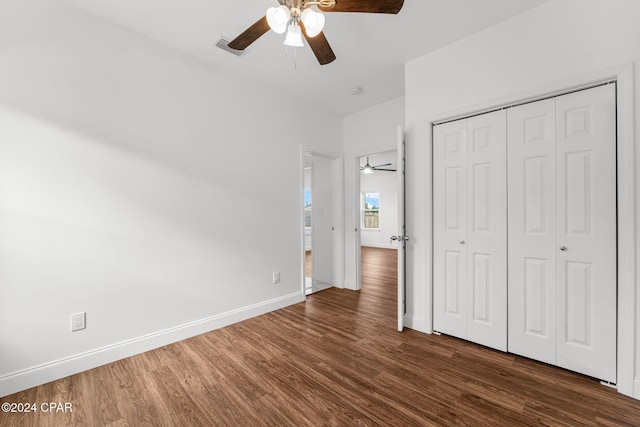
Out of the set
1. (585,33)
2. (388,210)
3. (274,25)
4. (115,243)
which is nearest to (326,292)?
(115,243)

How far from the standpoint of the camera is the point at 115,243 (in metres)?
2.27

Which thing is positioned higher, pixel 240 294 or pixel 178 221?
pixel 178 221

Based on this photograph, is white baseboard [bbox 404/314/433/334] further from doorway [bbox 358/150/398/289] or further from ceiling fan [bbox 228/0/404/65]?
doorway [bbox 358/150/398/289]

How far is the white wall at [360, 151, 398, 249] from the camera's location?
933 centimetres

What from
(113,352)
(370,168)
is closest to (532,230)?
(113,352)

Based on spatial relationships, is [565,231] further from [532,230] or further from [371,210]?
[371,210]

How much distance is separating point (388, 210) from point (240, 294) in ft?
24.0

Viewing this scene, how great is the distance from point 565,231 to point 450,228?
0.85 m

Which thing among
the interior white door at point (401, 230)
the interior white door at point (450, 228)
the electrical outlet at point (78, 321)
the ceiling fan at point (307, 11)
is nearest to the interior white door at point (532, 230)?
the interior white door at point (450, 228)

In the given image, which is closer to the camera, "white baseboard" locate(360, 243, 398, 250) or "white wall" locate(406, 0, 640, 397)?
"white wall" locate(406, 0, 640, 397)

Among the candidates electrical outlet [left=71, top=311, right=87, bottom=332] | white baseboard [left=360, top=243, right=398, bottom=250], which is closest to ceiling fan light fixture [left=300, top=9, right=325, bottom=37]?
electrical outlet [left=71, top=311, right=87, bottom=332]

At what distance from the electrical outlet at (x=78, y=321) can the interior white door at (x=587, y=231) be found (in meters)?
3.77

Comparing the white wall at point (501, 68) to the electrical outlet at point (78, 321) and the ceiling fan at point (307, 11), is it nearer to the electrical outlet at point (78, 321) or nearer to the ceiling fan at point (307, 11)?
the ceiling fan at point (307, 11)

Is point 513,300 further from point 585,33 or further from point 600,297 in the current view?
point 585,33
